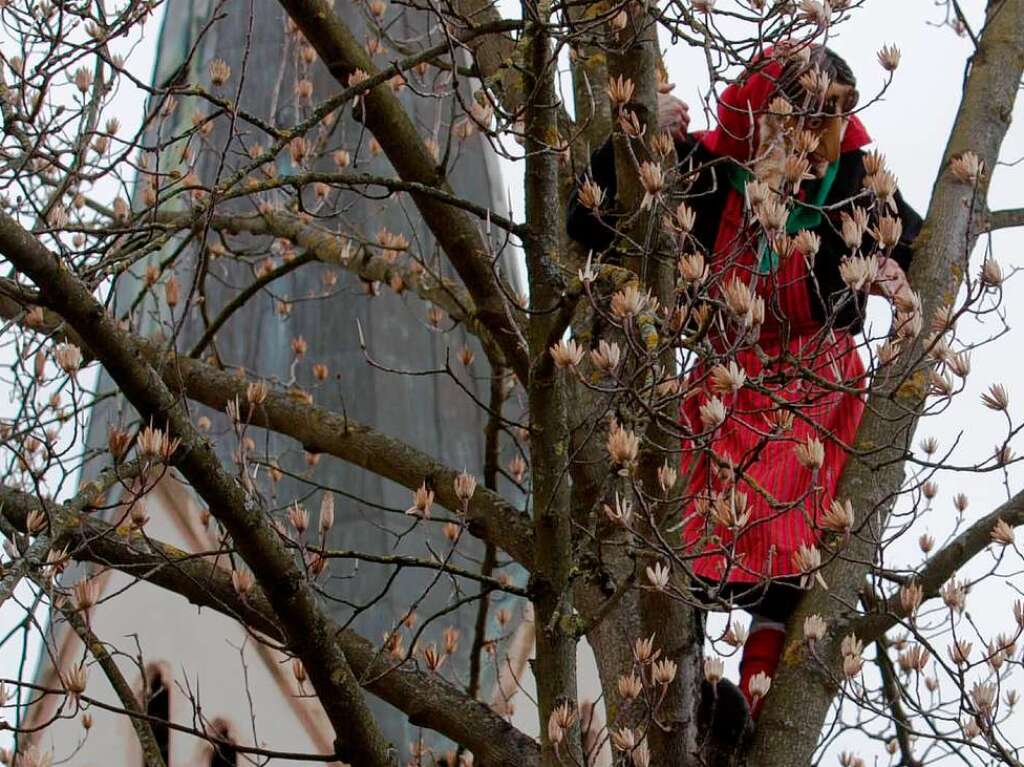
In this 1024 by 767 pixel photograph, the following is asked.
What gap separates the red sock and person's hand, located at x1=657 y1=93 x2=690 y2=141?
1559mm

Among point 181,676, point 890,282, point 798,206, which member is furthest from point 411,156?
point 181,676

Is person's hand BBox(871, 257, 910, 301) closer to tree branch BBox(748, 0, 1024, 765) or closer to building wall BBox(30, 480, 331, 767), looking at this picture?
tree branch BBox(748, 0, 1024, 765)

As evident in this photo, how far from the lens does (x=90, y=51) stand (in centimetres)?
554

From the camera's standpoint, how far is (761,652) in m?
5.43

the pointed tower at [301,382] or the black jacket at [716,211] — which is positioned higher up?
the pointed tower at [301,382]

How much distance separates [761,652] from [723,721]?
0.40 m

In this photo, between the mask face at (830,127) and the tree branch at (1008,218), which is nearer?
the mask face at (830,127)

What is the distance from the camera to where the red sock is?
17.7ft

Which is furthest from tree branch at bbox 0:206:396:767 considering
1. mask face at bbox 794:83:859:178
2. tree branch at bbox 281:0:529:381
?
mask face at bbox 794:83:859:178

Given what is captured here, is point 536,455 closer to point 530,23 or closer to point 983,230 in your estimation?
point 530,23

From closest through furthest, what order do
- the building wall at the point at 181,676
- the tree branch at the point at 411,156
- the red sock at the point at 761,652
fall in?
the red sock at the point at 761,652
the tree branch at the point at 411,156
the building wall at the point at 181,676

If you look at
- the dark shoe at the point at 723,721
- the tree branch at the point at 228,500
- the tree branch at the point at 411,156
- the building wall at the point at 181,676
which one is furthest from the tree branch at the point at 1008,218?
the building wall at the point at 181,676

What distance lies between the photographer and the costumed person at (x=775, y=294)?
4.58m

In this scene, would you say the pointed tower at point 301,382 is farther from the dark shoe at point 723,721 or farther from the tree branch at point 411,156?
the dark shoe at point 723,721
